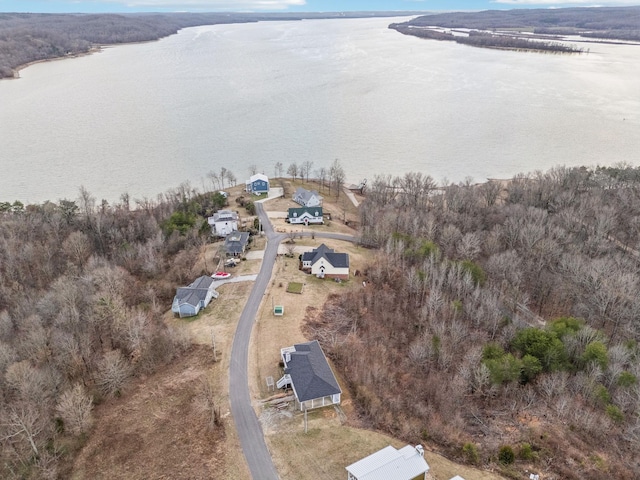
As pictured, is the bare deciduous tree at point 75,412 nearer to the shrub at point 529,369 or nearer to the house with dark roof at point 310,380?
the house with dark roof at point 310,380

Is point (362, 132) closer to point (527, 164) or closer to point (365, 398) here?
point (527, 164)

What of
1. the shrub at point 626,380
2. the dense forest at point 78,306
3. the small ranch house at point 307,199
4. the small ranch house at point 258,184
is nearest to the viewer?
the dense forest at point 78,306

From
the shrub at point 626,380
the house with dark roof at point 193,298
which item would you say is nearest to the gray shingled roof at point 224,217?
the house with dark roof at point 193,298

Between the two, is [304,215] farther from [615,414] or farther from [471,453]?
[615,414]

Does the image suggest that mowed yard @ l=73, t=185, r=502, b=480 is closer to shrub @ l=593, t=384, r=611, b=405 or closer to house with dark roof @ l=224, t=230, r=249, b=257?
shrub @ l=593, t=384, r=611, b=405

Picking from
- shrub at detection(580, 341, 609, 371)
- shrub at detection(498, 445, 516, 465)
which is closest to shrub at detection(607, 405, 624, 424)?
shrub at detection(580, 341, 609, 371)

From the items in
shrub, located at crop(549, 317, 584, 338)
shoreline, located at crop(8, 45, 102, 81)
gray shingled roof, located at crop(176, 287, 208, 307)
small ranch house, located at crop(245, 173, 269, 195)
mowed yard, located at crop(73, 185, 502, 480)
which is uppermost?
shoreline, located at crop(8, 45, 102, 81)

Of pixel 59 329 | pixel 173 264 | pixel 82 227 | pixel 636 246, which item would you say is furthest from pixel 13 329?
pixel 636 246
